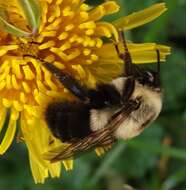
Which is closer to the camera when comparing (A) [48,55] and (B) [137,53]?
(A) [48,55]

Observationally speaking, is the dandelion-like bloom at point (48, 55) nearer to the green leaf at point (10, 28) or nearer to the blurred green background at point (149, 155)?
the green leaf at point (10, 28)

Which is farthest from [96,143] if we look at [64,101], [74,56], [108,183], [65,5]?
[108,183]

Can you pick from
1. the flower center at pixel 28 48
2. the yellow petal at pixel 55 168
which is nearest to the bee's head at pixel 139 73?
the flower center at pixel 28 48

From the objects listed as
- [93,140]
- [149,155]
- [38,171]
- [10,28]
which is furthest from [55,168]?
[149,155]

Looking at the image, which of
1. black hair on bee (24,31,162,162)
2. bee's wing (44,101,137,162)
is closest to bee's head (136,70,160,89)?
black hair on bee (24,31,162,162)

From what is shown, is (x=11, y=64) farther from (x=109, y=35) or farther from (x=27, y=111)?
(x=109, y=35)

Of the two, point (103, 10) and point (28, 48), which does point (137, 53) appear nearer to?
point (103, 10)
